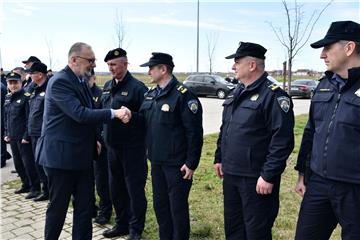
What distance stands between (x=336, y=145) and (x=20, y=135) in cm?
516

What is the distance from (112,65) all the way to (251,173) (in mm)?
2093

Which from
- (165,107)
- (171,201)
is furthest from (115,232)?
(165,107)

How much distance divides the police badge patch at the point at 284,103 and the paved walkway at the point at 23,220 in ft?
8.81

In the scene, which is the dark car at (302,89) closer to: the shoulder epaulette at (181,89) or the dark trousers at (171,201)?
the shoulder epaulette at (181,89)

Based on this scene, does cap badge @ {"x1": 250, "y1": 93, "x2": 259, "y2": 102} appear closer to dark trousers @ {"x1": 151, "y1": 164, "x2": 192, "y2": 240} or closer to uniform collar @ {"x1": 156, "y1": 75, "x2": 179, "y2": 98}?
uniform collar @ {"x1": 156, "y1": 75, "x2": 179, "y2": 98}

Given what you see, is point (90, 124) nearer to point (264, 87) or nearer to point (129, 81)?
point (129, 81)

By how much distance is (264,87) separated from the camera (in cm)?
311

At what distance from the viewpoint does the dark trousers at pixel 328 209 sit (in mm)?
2523

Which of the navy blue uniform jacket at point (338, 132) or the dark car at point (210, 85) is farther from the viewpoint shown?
the dark car at point (210, 85)

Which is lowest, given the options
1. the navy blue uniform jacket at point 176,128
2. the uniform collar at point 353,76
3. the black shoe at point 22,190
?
the black shoe at point 22,190

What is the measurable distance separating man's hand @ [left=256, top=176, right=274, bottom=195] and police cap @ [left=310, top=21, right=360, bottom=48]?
1138 millimetres

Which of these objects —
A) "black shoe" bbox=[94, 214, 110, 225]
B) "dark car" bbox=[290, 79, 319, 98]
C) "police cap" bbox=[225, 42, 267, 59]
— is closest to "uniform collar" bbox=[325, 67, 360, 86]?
"police cap" bbox=[225, 42, 267, 59]

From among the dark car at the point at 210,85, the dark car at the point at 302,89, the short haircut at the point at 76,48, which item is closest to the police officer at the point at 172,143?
the short haircut at the point at 76,48

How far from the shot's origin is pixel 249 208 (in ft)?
10.2
